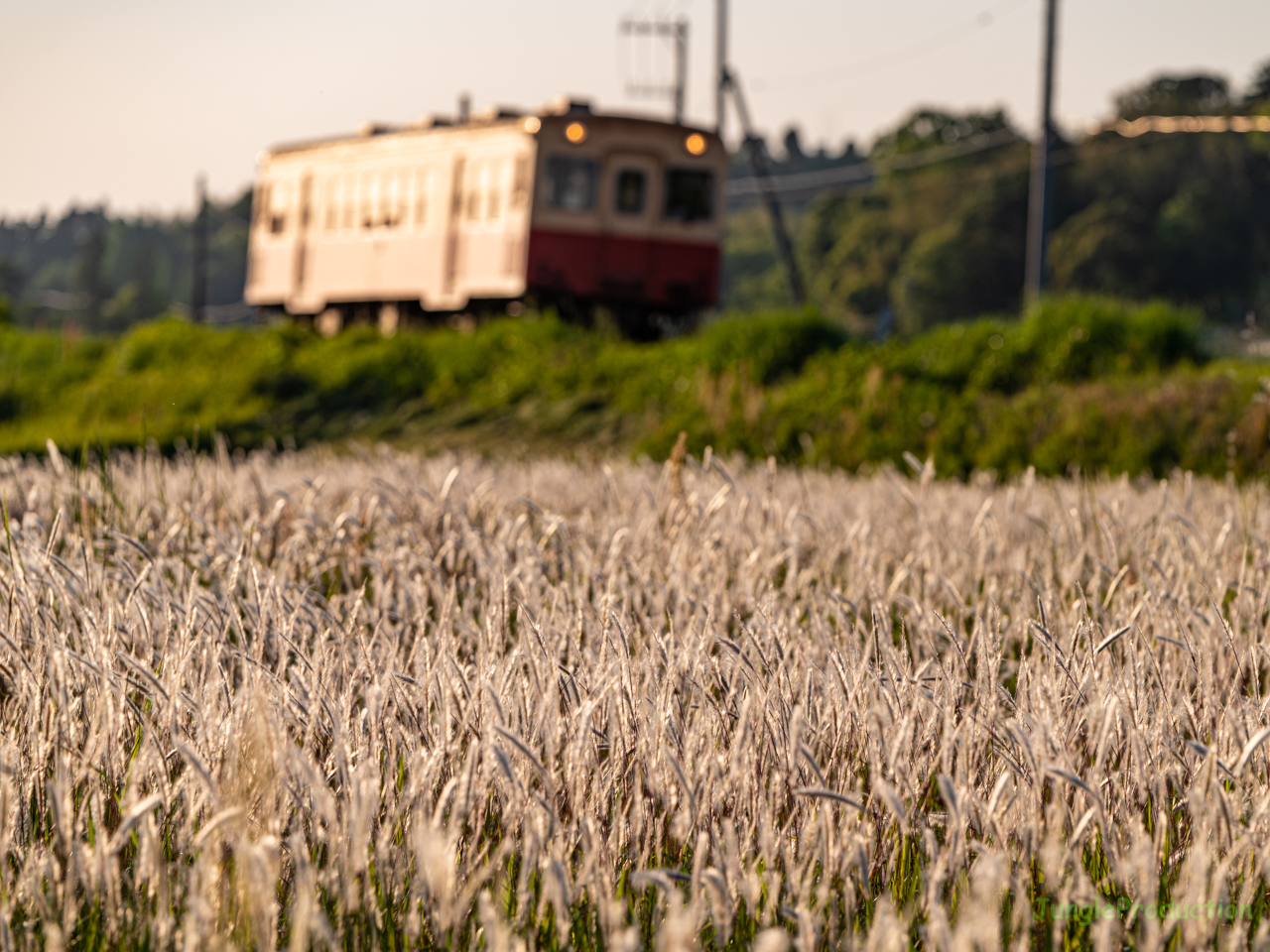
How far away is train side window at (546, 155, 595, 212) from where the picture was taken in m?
18.9

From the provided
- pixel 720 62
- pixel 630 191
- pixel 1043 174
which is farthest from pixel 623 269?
pixel 720 62

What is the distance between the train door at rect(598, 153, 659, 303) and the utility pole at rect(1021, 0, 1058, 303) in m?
5.64

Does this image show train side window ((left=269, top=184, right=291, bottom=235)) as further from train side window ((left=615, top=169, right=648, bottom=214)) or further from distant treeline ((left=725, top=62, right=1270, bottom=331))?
distant treeline ((left=725, top=62, right=1270, bottom=331))

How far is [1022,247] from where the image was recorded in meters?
54.9

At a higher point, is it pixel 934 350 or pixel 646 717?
pixel 934 350

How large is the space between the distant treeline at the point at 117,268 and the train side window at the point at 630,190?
81447mm

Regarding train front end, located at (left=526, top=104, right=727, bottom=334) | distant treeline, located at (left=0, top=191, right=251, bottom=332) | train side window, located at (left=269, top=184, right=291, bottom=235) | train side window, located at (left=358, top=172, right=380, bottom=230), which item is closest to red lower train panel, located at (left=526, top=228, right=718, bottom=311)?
train front end, located at (left=526, top=104, right=727, bottom=334)

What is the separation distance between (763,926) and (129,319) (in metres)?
112

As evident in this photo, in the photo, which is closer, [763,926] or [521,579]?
[763,926]

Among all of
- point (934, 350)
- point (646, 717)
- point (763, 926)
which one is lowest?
point (763, 926)

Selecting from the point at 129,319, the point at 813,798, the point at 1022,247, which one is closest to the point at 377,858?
the point at 813,798

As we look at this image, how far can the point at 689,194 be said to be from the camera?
65.9 ft

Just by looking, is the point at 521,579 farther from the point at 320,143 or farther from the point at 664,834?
the point at 320,143

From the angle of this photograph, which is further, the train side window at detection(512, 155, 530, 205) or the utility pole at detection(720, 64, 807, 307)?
the utility pole at detection(720, 64, 807, 307)
